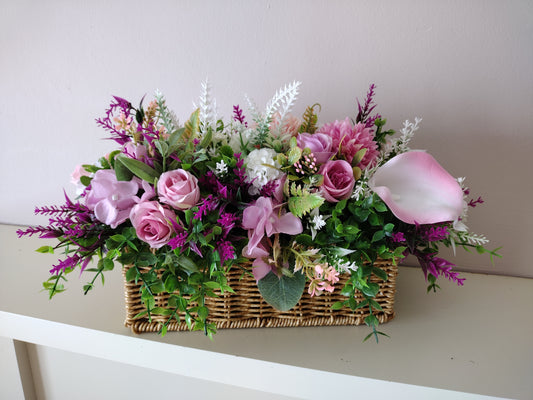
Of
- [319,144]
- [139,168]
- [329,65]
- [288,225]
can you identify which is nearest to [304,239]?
[288,225]

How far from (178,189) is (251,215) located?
0.10 meters

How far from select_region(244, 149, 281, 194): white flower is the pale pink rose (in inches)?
6.1

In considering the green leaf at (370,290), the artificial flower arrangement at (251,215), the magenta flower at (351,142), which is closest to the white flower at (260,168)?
the artificial flower arrangement at (251,215)

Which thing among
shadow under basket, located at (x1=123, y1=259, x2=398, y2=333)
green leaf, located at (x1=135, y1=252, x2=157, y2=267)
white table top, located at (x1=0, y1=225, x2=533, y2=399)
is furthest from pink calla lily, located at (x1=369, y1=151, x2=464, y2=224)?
green leaf, located at (x1=135, y1=252, x2=157, y2=267)

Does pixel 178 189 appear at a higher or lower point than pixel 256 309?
higher

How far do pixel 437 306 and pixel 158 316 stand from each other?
50cm

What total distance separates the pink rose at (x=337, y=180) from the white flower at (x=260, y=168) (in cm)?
7

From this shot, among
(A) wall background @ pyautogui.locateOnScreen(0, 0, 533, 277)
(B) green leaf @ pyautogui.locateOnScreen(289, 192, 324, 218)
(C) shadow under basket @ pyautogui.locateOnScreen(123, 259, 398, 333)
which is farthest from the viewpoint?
(A) wall background @ pyautogui.locateOnScreen(0, 0, 533, 277)

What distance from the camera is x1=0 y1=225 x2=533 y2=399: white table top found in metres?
0.49

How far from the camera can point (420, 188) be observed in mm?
498

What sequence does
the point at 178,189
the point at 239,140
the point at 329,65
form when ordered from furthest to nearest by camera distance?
the point at 329,65, the point at 239,140, the point at 178,189

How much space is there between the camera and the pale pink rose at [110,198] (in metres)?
0.46

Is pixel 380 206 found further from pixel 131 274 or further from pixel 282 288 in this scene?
pixel 131 274

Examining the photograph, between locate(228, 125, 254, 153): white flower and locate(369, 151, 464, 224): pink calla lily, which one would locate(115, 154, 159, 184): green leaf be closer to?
locate(228, 125, 254, 153): white flower
